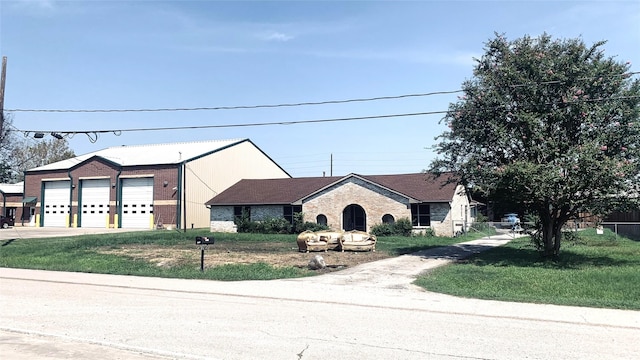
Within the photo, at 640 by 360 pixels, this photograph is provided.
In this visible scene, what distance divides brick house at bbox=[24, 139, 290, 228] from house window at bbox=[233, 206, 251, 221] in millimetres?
5531

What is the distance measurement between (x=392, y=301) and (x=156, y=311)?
5097mm

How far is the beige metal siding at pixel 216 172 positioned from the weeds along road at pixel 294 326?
3477 cm

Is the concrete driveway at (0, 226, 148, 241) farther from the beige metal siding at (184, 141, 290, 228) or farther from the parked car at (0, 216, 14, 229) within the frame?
the beige metal siding at (184, 141, 290, 228)

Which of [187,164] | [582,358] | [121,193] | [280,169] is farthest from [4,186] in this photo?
[582,358]

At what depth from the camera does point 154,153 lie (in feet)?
178

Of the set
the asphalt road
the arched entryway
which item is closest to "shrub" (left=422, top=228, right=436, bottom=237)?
the arched entryway

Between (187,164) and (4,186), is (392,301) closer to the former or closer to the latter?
(187,164)

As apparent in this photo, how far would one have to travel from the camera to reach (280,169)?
62844 mm

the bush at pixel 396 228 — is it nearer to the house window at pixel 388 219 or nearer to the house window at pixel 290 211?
the house window at pixel 388 219

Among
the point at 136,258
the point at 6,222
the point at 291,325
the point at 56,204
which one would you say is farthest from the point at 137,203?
the point at 291,325

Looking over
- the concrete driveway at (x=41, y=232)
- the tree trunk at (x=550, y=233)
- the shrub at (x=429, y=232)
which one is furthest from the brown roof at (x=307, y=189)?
the tree trunk at (x=550, y=233)

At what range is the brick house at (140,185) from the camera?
4631cm

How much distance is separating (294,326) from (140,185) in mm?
44245

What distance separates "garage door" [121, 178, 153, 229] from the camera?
47500 millimetres
